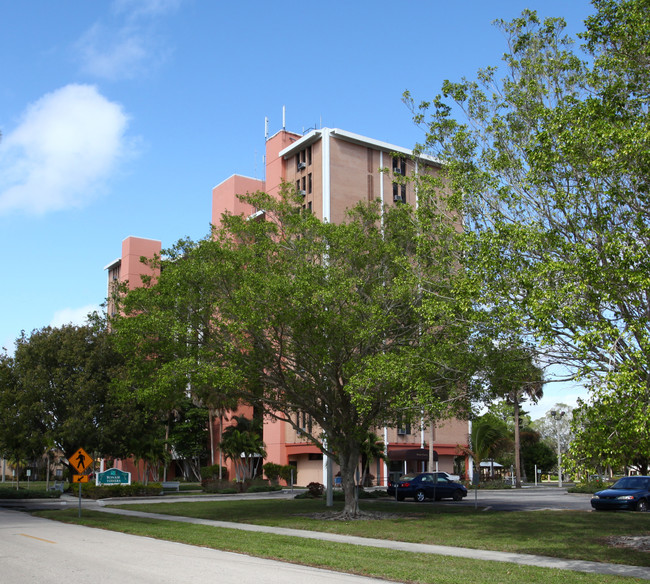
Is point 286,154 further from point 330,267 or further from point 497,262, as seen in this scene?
point 497,262

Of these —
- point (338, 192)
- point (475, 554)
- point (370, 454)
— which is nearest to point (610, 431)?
point (475, 554)

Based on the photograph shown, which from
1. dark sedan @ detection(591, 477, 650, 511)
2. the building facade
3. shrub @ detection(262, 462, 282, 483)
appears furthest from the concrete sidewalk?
shrub @ detection(262, 462, 282, 483)

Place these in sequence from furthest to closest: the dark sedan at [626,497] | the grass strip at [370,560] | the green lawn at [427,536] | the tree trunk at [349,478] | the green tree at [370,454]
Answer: the green tree at [370,454], the dark sedan at [626,497], the tree trunk at [349,478], the green lawn at [427,536], the grass strip at [370,560]

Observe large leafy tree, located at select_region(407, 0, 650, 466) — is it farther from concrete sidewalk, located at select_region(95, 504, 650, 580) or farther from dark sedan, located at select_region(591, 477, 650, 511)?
dark sedan, located at select_region(591, 477, 650, 511)

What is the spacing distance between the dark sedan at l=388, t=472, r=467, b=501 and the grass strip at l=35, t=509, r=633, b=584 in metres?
18.7

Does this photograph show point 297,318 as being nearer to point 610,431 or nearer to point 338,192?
point 610,431

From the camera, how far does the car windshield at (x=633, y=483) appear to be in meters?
27.2

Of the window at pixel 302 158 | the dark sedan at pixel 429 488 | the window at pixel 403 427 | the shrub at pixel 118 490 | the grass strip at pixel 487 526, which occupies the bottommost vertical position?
the shrub at pixel 118 490

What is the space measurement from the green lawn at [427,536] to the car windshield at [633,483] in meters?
2.75

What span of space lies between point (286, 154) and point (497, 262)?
53.0 meters

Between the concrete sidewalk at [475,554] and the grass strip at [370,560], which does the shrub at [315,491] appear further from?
the grass strip at [370,560]

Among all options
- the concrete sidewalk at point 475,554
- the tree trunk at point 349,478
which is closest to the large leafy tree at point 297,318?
the tree trunk at point 349,478

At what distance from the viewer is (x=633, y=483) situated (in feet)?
90.7

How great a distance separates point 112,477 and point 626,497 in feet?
98.7
